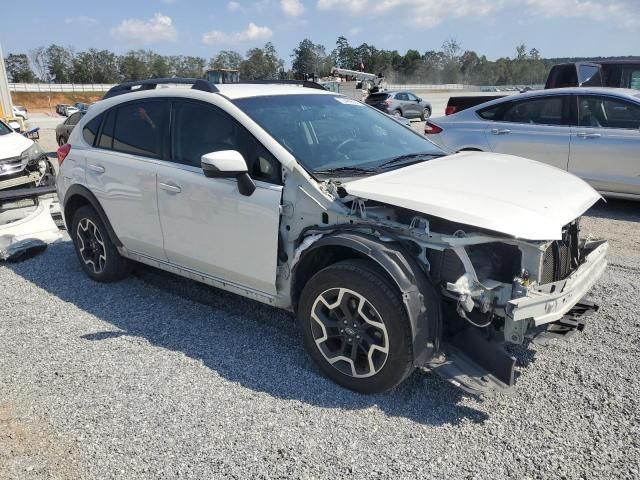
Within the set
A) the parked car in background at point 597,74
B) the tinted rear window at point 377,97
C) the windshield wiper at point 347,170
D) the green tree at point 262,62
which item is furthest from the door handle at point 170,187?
the green tree at point 262,62

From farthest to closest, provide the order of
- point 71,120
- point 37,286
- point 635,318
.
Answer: point 71,120 → point 37,286 → point 635,318

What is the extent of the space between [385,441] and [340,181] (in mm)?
1595

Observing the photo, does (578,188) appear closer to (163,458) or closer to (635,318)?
(635,318)

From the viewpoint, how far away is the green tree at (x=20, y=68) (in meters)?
80.6

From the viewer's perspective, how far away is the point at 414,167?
12.0 feet

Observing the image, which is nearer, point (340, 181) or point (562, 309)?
point (562, 309)

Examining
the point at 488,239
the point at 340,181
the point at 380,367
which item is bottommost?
the point at 380,367

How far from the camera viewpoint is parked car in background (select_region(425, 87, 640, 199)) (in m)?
7.08

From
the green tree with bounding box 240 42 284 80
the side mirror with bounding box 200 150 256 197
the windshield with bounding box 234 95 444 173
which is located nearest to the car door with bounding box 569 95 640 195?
the windshield with bounding box 234 95 444 173

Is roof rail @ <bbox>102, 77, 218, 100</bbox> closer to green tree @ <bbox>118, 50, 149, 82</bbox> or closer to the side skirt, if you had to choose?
the side skirt

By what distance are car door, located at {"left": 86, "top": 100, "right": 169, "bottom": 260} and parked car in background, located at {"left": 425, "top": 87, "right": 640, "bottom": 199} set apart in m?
3.87

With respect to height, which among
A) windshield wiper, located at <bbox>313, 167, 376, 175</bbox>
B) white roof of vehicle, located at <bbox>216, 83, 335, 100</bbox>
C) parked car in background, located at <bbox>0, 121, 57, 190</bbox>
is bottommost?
parked car in background, located at <bbox>0, 121, 57, 190</bbox>

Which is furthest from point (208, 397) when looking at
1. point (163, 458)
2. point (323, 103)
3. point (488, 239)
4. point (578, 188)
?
point (578, 188)

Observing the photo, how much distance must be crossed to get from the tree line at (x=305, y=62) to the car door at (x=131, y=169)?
76615 mm
